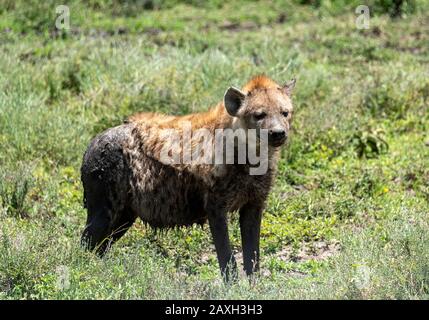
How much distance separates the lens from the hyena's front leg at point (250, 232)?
21.2ft

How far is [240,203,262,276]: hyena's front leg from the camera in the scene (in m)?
6.47

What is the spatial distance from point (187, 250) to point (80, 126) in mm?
2466

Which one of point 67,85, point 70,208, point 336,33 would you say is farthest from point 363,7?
point 70,208

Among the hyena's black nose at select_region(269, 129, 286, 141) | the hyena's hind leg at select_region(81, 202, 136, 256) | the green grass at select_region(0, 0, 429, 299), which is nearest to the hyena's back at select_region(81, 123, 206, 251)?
the hyena's hind leg at select_region(81, 202, 136, 256)

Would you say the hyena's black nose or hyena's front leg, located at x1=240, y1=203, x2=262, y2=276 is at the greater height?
Answer: the hyena's black nose

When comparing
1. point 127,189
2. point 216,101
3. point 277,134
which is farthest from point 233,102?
point 216,101

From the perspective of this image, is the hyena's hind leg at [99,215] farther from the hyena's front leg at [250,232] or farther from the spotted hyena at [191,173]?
the hyena's front leg at [250,232]

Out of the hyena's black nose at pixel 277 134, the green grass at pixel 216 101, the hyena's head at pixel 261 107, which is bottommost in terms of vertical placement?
the green grass at pixel 216 101

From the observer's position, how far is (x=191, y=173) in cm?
649

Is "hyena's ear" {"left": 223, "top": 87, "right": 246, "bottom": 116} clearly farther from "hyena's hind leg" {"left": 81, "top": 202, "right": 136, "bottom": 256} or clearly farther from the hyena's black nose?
"hyena's hind leg" {"left": 81, "top": 202, "right": 136, "bottom": 256}

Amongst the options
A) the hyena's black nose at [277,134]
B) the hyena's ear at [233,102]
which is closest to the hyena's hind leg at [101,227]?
the hyena's ear at [233,102]

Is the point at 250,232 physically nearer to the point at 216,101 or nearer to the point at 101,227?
the point at 101,227

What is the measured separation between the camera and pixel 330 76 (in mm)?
11055

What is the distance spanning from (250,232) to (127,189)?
890mm
